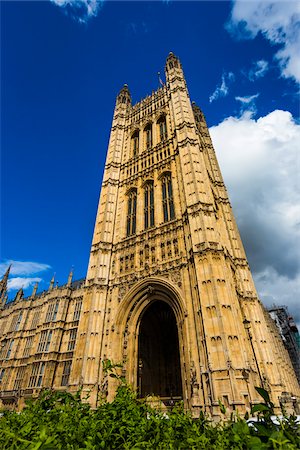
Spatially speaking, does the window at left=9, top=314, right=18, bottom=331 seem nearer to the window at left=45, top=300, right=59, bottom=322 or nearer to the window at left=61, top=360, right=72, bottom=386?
the window at left=45, top=300, right=59, bottom=322

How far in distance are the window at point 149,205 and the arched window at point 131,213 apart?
155 centimetres

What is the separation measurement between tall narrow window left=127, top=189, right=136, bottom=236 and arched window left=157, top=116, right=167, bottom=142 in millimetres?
8096

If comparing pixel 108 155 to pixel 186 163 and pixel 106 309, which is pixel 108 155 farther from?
pixel 106 309

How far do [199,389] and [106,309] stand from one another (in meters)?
10.0

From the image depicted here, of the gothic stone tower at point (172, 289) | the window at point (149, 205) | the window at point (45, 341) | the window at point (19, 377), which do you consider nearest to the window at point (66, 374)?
the window at point (45, 341)

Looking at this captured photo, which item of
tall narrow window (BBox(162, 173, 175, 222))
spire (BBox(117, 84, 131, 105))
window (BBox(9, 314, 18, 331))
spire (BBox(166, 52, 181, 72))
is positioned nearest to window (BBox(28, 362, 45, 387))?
window (BBox(9, 314, 18, 331))

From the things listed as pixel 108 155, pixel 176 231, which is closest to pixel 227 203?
pixel 176 231

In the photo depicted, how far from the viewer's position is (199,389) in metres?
14.7

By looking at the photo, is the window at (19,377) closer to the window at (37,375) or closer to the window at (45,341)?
the window at (37,375)

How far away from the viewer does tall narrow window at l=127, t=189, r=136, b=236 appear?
26.2 meters

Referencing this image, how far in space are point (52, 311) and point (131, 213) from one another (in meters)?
15.8

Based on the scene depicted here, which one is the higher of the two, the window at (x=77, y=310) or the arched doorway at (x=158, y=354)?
the window at (x=77, y=310)

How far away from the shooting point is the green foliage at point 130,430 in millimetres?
1820

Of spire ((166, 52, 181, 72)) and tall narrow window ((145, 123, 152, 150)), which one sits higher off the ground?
spire ((166, 52, 181, 72))
